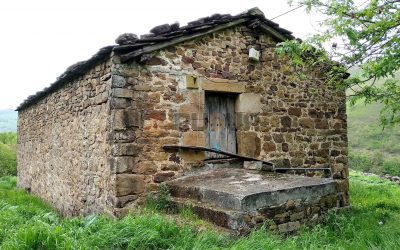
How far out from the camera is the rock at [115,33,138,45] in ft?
18.3

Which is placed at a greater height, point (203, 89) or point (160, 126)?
point (203, 89)

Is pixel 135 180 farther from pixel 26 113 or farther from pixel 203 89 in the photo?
pixel 26 113

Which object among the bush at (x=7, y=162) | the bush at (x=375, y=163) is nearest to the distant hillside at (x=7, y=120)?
the bush at (x=7, y=162)

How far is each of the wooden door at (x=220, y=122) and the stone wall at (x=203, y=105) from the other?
172mm

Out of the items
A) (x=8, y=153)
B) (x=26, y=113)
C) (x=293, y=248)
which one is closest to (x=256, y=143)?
(x=293, y=248)

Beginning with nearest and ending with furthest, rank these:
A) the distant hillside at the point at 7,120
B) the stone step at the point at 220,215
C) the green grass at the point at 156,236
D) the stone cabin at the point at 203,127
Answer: the green grass at the point at 156,236
the stone step at the point at 220,215
the stone cabin at the point at 203,127
the distant hillside at the point at 7,120

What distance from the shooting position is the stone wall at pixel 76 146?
5.95m

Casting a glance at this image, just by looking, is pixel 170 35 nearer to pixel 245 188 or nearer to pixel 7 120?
pixel 245 188

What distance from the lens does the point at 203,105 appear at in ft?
21.0

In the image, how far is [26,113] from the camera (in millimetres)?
12742

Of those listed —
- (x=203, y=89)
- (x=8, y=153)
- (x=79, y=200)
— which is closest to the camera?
(x=203, y=89)

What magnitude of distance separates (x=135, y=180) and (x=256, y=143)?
2589 millimetres

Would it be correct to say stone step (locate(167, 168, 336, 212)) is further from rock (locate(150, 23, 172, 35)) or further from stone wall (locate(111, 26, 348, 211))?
rock (locate(150, 23, 172, 35))

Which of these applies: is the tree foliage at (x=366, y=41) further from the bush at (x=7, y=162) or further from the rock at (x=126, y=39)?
the bush at (x=7, y=162)
